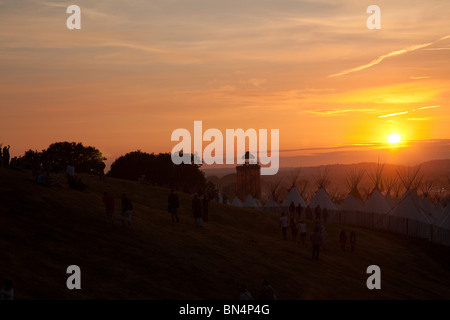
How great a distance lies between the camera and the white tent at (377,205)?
62406 millimetres

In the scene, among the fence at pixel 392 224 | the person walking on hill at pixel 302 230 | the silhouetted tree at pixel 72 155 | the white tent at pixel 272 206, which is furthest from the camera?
the silhouetted tree at pixel 72 155

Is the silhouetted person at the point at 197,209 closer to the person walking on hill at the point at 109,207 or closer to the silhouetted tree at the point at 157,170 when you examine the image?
the person walking on hill at the point at 109,207

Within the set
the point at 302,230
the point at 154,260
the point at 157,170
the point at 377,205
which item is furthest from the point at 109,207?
the point at 157,170

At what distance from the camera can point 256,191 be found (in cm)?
12288

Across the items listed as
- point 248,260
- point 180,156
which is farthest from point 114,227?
point 180,156

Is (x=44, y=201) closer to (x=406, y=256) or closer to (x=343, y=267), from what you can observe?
(x=343, y=267)

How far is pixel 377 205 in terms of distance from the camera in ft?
206

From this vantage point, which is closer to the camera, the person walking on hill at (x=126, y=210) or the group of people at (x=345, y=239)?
the person walking on hill at (x=126, y=210)

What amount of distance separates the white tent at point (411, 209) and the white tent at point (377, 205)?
9.15 feet

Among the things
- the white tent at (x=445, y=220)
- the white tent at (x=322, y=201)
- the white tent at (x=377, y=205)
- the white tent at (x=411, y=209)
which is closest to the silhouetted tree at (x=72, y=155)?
the white tent at (x=322, y=201)

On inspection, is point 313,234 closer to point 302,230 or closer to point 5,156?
point 302,230

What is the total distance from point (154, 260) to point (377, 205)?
39559 mm

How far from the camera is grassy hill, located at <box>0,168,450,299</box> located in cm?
2391

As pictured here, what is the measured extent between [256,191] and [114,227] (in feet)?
302
